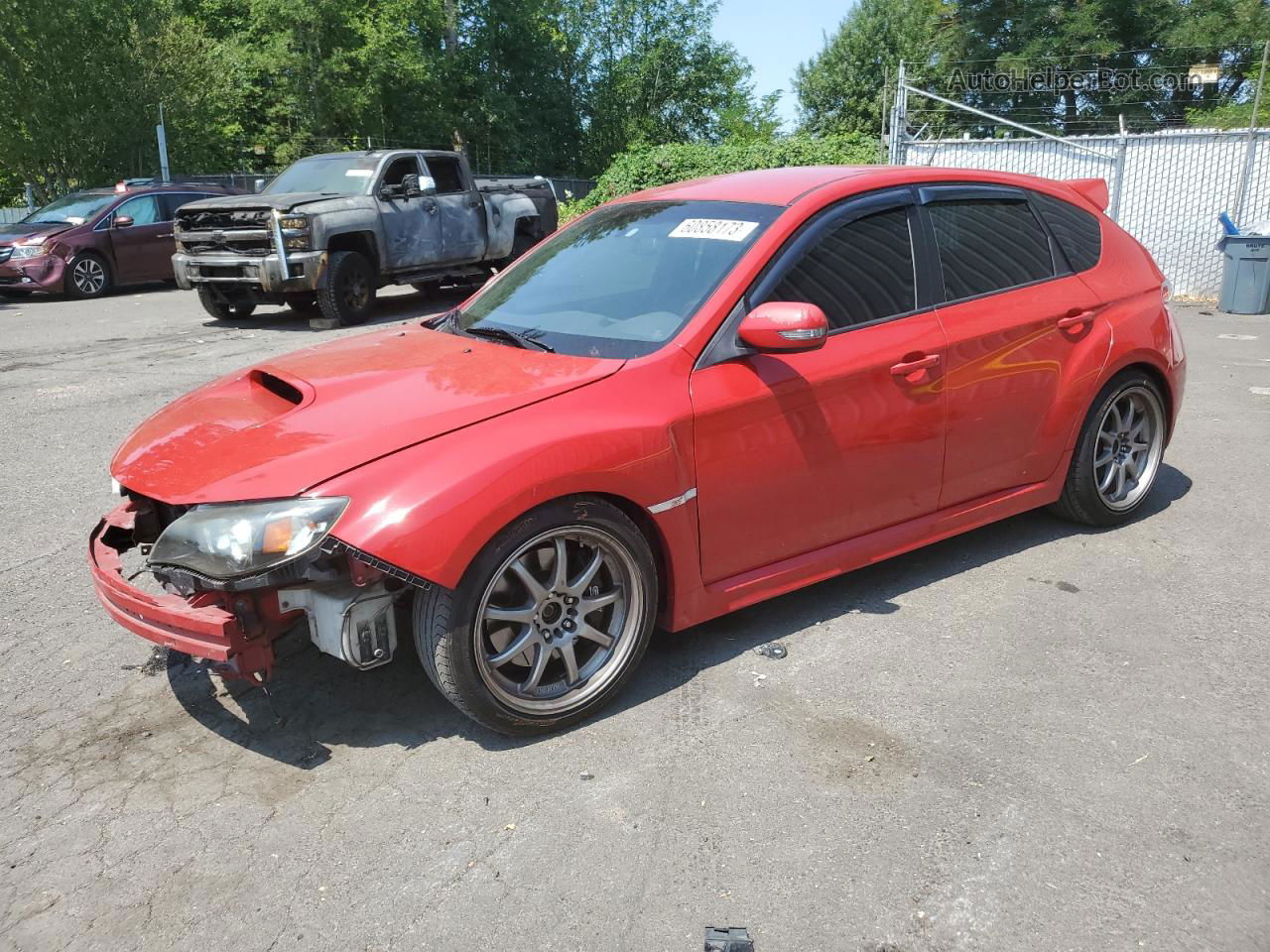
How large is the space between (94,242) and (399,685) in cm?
1456

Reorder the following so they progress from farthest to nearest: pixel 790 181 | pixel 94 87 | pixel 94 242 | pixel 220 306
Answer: pixel 94 87 → pixel 94 242 → pixel 220 306 → pixel 790 181

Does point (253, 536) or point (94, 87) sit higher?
point (94, 87)

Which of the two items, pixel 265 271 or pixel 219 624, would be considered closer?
pixel 219 624

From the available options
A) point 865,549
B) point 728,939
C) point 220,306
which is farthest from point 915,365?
point 220,306

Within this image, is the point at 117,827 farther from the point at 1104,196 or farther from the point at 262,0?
the point at 262,0

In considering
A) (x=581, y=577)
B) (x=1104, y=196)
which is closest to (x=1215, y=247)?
(x=1104, y=196)

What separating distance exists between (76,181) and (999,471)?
998 inches

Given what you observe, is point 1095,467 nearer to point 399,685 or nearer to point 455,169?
point 399,685

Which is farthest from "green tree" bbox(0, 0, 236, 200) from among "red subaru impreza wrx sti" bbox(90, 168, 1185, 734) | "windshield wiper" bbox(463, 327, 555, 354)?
"windshield wiper" bbox(463, 327, 555, 354)

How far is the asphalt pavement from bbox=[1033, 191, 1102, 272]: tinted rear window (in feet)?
4.57

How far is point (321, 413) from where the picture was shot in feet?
11.3

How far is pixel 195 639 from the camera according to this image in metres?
3.08

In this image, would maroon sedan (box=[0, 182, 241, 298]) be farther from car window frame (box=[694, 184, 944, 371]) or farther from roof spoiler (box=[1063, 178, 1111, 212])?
car window frame (box=[694, 184, 944, 371])

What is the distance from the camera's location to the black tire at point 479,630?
315 centimetres
